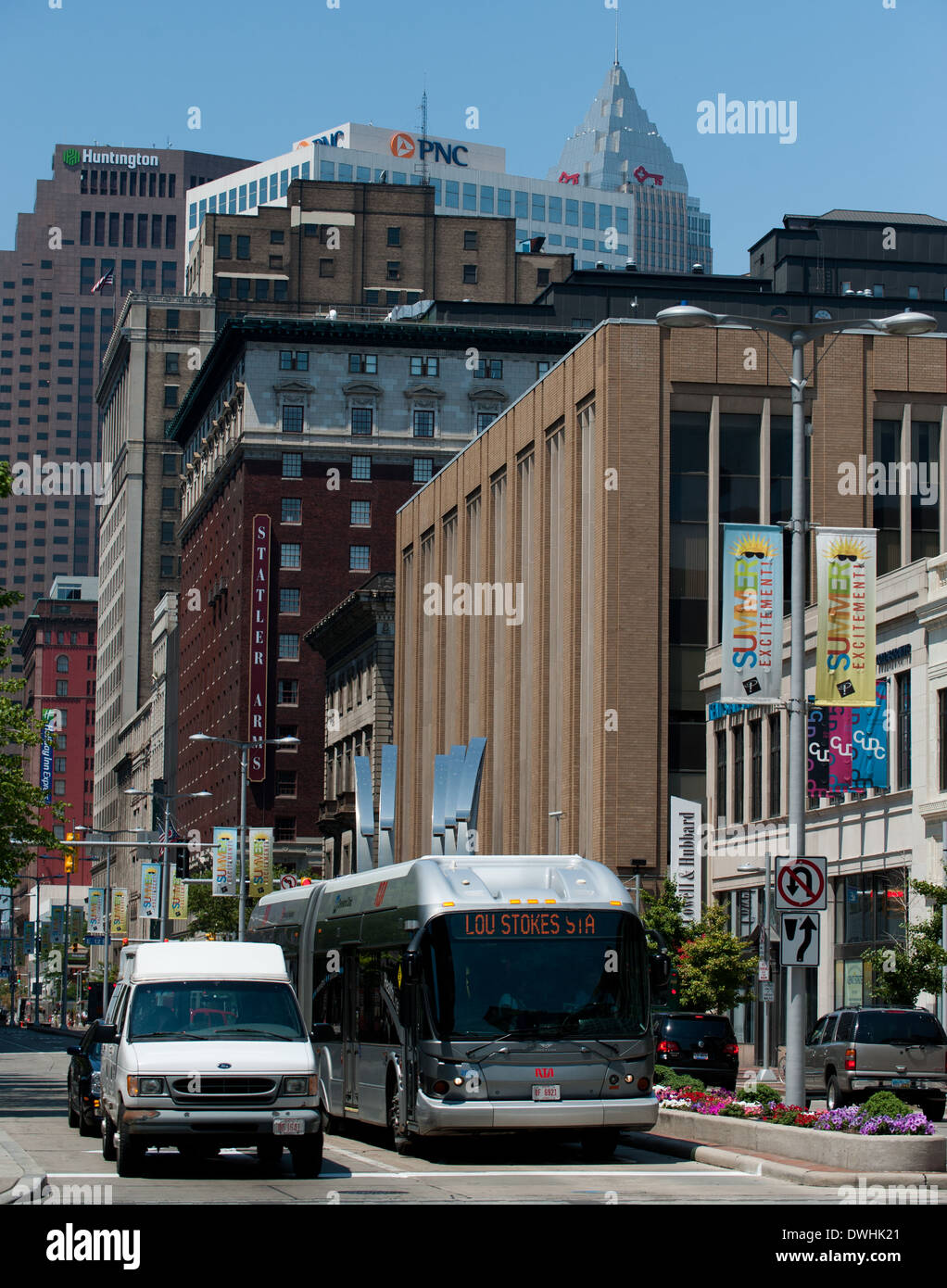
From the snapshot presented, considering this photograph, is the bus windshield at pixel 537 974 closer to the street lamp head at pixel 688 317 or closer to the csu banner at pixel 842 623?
the street lamp head at pixel 688 317

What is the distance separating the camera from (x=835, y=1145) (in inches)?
762

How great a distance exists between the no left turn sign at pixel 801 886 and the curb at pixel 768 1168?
2.83 meters

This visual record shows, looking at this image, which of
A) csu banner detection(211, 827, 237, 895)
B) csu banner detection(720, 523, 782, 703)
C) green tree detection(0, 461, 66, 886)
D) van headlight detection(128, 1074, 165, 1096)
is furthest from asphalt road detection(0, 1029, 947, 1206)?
csu banner detection(211, 827, 237, 895)

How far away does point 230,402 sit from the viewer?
379ft

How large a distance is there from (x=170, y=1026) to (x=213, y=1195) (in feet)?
11.8

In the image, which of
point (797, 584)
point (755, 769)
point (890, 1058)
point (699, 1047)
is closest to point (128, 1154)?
point (797, 584)

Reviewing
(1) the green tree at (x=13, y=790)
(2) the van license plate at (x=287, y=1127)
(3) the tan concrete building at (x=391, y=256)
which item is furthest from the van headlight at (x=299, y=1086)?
(3) the tan concrete building at (x=391, y=256)

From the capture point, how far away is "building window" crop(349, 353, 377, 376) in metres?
112

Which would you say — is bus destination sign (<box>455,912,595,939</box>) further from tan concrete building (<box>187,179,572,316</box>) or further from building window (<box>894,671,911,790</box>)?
tan concrete building (<box>187,179,572,316</box>)

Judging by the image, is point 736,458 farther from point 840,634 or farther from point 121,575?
point 121,575

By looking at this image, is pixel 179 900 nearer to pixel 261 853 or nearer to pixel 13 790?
pixel 261 853

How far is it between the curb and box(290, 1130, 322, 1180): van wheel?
4.42m

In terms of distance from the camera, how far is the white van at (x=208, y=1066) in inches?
749

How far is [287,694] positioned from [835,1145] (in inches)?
3588
